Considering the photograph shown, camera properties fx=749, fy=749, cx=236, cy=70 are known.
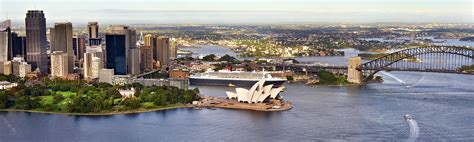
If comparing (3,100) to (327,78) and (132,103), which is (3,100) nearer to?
(132,103)

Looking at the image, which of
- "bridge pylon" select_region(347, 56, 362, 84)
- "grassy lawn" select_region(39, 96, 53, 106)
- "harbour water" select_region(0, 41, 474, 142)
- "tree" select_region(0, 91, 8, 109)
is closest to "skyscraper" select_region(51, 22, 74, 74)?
"grassy lawn" select_region(39, 96, 53, 106)

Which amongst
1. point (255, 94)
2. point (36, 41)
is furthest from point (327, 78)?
point (36, 41)

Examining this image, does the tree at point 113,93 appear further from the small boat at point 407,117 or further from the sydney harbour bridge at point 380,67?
the sydney harbour bridge at point 380,67

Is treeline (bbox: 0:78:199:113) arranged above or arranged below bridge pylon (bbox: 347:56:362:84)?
below

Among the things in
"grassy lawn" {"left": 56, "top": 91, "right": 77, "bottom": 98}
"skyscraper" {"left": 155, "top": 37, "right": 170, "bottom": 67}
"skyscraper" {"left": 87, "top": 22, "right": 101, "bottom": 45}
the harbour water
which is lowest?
the harbour water

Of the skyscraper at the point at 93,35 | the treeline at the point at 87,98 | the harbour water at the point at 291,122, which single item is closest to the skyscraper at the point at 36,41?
the skyscraper at the point at 93,35

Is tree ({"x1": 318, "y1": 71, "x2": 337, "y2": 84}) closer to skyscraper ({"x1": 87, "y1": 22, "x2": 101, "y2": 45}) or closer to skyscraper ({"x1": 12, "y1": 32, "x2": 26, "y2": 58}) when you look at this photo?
skyscraper ({"x1": 12, "y1": 32, "x2": 26, "y2": 58})
